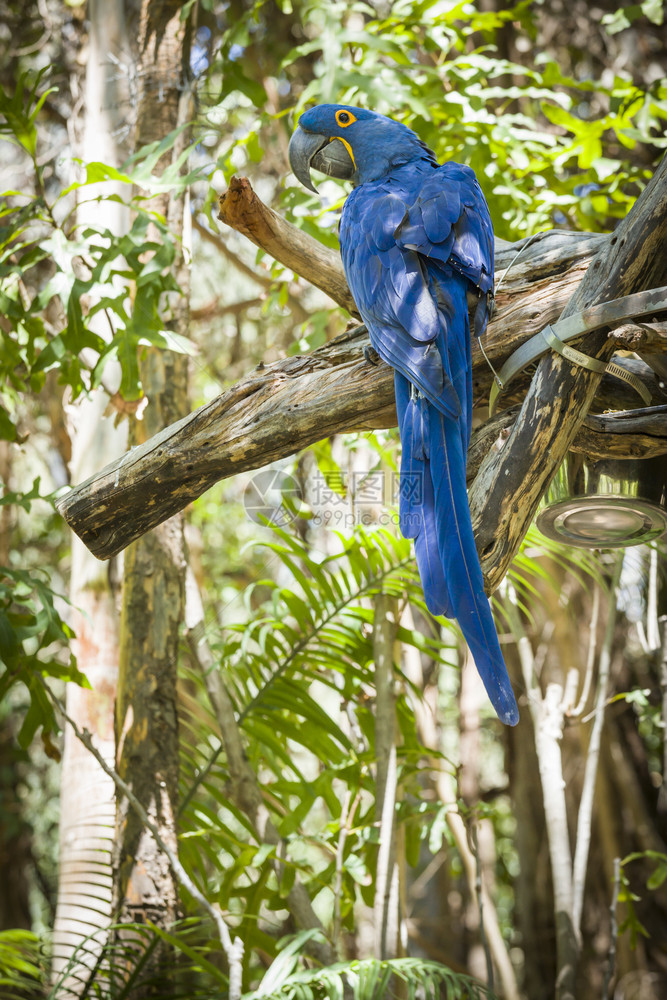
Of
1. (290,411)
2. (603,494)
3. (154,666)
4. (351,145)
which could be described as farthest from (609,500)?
(154,666)

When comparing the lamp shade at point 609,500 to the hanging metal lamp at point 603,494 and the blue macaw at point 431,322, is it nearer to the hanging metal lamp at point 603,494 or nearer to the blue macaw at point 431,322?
the hanging metal lamp at point 603,494

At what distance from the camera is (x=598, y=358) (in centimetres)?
105

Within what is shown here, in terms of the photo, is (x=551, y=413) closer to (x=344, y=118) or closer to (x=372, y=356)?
(x=372, y=356)

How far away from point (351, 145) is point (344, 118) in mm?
58

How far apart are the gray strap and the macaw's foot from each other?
205mm

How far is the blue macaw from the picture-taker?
3.06 feet

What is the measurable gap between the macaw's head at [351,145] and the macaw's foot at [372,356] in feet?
1.51

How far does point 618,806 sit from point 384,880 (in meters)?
1.85

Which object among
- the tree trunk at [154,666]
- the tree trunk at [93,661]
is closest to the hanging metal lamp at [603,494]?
the tree trunk at [154,666]

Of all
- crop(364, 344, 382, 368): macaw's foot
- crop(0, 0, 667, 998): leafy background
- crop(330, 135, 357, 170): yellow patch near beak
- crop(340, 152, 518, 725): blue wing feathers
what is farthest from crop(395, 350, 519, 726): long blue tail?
crop(330, 135, 357, 170): yellow patch near beak

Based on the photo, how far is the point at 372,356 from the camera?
1212 mm

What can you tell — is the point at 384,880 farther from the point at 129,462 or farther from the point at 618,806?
the point at 618,806

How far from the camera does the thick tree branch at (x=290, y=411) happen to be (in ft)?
3.92

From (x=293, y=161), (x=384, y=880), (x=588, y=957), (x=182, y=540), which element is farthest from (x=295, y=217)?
(x=588, y=957)
